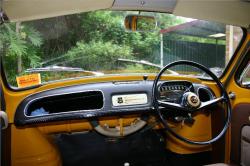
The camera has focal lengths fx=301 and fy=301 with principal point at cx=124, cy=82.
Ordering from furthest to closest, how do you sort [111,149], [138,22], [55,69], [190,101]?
[111,149]
[55,69]
[138,22]
[190,101]

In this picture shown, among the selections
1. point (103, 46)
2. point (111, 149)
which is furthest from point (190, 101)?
point (111, 149)

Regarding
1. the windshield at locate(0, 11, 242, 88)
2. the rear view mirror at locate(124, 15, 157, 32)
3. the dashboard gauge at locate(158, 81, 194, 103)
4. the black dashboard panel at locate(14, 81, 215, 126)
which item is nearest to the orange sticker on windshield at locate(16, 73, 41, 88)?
the windshield at locate(0, 11, 242, 88)

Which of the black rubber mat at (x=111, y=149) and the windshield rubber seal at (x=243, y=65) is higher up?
the windshield rubber seal at (x=243, y=65)

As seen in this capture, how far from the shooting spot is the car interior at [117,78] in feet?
7.41

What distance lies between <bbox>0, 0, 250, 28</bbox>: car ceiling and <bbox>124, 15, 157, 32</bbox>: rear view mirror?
0.08m

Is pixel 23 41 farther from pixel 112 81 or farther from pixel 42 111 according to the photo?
pixel 112 81

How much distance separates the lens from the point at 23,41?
2.27 meters

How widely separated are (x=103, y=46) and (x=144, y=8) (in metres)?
0.46

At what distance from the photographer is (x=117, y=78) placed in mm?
2736

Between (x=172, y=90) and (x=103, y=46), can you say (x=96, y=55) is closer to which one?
(x=103, y=46)

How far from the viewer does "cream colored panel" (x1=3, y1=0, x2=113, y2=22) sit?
187 cm

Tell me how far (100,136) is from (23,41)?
4.04ft

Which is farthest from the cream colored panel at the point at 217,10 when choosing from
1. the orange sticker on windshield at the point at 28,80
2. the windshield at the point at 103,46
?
the orange sticker on windshield at the point at 28,80

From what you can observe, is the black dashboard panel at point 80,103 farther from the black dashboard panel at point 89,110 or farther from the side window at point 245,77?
the side window at point 245,77
